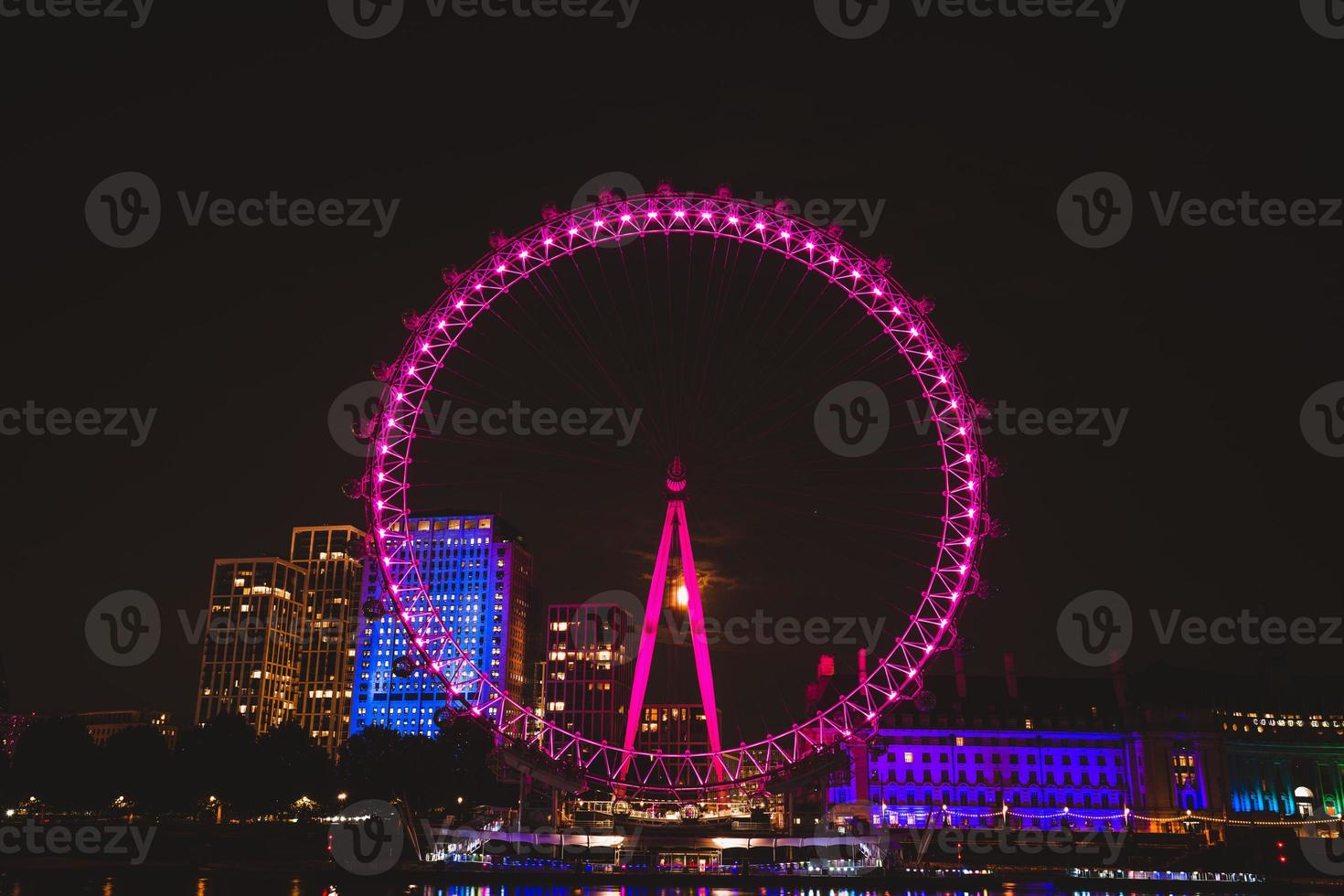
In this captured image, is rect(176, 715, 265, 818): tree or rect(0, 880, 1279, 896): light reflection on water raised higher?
rect(176, 715, 265, 818): tree

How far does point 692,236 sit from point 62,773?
62602 mm

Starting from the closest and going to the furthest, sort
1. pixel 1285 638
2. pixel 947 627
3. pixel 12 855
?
1. pixel 947 627
2. pixel 12 855
3. pixel 1285 638

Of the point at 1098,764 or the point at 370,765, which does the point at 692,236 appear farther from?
the point at 1098,764

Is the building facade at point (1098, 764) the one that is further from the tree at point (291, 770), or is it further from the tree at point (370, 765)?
the tree at point (291, 770)

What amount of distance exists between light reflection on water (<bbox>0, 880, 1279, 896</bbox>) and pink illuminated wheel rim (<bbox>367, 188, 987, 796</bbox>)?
6.43 meters

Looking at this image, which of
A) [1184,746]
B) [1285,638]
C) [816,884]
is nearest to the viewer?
[816,884]

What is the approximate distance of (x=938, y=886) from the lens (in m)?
62.4

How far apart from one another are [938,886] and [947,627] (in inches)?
661

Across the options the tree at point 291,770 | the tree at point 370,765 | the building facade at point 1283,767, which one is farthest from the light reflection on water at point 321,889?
the building facade at point 1283,767

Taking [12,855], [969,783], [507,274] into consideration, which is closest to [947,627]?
[507,274]

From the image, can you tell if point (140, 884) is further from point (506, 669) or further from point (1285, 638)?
point (506, 669)

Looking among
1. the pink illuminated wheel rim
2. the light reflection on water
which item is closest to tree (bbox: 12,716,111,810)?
the light reflection on water

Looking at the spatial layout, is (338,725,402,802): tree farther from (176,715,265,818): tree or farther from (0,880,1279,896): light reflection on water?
(0,880,1279,896): light reflection on water

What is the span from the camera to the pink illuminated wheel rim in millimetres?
54500
